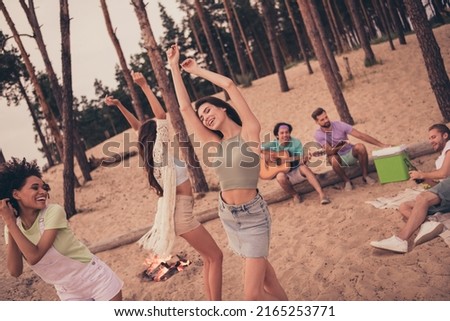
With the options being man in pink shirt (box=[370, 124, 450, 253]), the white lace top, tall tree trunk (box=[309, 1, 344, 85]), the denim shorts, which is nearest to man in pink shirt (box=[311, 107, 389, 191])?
man in pink shirt (box=[370, 124, 450, 253])

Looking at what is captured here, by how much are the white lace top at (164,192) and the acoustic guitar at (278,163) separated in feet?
7.99

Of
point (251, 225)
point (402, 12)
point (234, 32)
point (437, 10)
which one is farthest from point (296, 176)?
point (402, 12)

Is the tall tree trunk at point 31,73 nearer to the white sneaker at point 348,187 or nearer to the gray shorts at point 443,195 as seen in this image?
the white sneaker at point 348,187

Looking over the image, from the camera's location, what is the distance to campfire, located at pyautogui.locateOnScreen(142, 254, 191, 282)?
4040 mm

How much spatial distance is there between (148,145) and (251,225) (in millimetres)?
980

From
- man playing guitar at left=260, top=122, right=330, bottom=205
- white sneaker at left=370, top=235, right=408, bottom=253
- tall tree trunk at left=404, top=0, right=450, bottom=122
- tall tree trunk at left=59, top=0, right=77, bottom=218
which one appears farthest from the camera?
tall tree trunk at left=59, top=0, right=77, bottom=218

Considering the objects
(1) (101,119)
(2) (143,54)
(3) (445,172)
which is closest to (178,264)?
(3) (445,172)

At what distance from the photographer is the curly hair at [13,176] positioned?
200 centimetres

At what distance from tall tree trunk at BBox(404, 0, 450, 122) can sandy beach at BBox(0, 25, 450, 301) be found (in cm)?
48

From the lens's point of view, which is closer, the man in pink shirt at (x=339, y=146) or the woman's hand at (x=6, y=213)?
the woman's hand at (x=6, y=213)

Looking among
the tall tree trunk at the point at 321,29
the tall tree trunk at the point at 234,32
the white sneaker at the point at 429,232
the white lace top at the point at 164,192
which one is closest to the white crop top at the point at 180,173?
the white lace top at the point at 164,192

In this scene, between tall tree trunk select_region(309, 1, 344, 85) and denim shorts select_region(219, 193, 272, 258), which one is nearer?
denim shorts select_region(219, 193, 272, 258)

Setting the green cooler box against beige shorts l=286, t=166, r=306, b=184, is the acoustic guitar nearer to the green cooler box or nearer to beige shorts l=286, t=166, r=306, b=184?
beige shorts l=286, t=166, r=306, b=184
